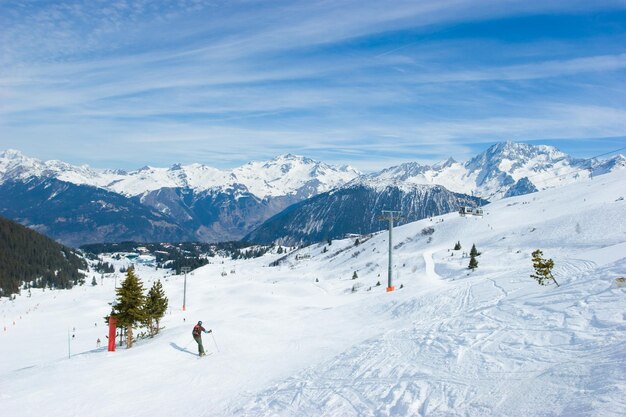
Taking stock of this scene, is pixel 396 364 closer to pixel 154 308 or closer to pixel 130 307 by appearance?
pixel 130 307

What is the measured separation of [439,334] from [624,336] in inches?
237

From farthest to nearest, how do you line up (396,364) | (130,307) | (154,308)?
(154,308)
(130,307)
(396,364)

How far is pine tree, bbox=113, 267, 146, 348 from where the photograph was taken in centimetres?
3111

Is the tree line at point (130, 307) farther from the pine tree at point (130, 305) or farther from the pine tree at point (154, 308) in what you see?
the pine tree at point (154, 308)

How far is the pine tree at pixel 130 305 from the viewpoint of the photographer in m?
31.1

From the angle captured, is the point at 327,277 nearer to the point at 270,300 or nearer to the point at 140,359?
the point at 270,300

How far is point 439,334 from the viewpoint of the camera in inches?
642

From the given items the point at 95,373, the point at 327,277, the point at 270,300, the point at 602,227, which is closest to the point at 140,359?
the point at 95,373

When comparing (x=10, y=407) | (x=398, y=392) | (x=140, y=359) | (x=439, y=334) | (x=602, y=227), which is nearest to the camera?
(x=398, y=392)

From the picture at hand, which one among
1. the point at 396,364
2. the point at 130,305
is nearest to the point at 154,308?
the point at 130,305

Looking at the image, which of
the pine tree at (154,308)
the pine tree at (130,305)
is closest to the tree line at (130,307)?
the pine tree at (130,305)

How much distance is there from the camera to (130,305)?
1242 inches

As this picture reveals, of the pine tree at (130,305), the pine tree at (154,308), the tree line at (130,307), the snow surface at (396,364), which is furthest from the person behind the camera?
the pine tree at (154,308)

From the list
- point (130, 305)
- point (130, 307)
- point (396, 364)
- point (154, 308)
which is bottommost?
point (154, 308)
